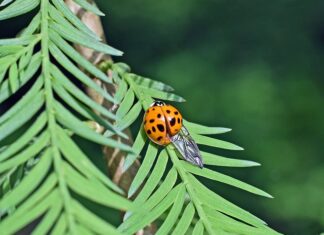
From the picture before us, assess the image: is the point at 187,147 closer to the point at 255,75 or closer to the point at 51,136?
the point at 51,136

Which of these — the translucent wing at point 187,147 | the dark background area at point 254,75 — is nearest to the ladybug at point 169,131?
the translucent wing at point 187,147

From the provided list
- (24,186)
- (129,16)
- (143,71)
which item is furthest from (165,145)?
(129,16)

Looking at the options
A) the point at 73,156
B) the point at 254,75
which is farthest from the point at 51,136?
the point at 254,75

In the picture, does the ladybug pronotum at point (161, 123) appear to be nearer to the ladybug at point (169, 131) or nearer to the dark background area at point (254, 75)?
the ladybug at point (169, 131)

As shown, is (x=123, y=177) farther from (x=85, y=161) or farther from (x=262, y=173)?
(x=262, y=173)

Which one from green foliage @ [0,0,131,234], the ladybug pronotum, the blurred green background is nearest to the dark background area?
the blurred green background

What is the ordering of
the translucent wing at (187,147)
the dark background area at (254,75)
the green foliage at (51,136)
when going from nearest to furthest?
the green foliage at (51,136) < the translucent wing at (187,147) < the dark background area at (254,75)
